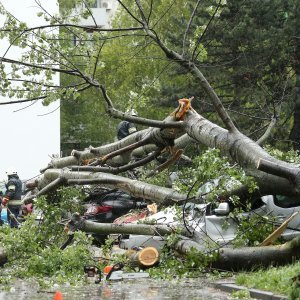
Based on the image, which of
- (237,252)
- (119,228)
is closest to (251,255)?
(237,252)

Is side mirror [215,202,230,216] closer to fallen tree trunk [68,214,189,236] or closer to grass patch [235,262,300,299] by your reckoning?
fallen tree trunk [68,214,189,236]

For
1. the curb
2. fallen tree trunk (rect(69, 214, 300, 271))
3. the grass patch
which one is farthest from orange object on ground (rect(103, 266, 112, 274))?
the grass patch

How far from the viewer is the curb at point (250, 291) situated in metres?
10.5

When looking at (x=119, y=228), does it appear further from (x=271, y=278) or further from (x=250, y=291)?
(x=250, y=291)

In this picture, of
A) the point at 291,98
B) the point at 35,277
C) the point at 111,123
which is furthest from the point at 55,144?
the point at 35,277

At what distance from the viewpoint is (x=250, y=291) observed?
435 inches

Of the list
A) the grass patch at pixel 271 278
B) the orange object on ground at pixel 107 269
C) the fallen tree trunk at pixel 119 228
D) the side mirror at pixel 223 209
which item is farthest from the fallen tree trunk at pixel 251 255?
the orange object on ground at pixel 107 269

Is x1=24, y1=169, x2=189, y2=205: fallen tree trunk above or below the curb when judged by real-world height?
above

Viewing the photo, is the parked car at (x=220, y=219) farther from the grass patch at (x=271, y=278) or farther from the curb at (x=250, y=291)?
the grass patch at (x=271, y=278)

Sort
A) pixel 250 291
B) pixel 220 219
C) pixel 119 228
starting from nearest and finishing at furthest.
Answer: pixel 250 291, pixel 220 219, pixel 119 228

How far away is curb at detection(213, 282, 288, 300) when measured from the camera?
10.5 m

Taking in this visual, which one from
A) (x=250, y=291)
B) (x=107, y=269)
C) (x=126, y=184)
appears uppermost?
(x=126, y=184)

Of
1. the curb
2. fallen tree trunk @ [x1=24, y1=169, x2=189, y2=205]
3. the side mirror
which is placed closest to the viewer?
the curb

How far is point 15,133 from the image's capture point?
47875 mm
